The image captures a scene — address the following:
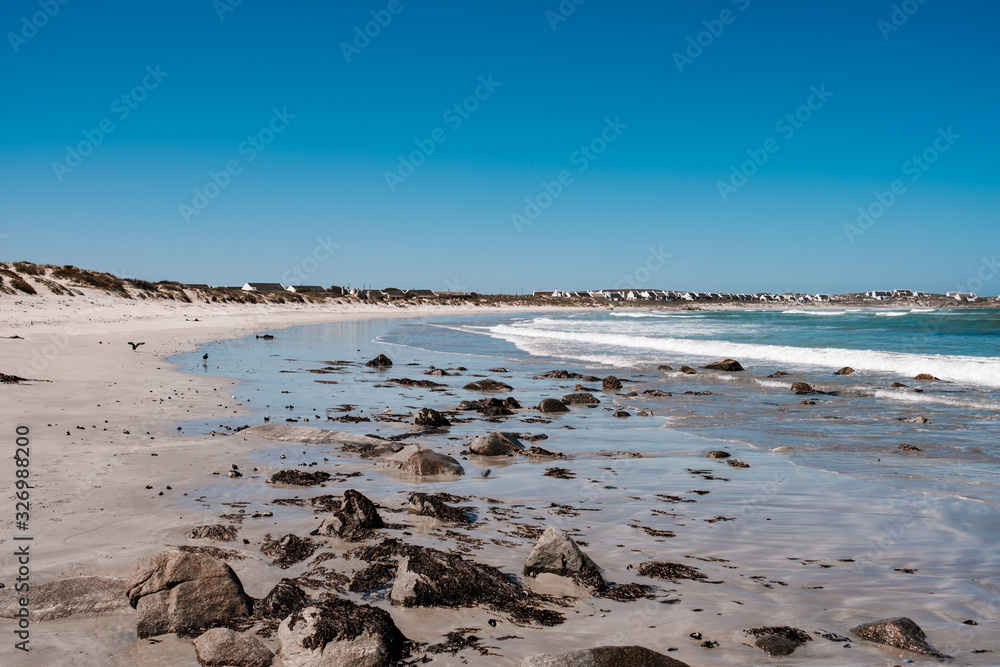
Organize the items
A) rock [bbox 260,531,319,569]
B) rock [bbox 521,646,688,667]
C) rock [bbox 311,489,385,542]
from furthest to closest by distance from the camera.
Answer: rock [bbox 311,489,385,542]
rock [bbox 260,531,319,569]
rock [bbox 521,646,688,667]

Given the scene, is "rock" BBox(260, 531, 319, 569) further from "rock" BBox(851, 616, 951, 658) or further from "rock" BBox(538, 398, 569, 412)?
"rock" BBox(538, 398, 569, 412)

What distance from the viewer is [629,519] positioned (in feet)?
18.6

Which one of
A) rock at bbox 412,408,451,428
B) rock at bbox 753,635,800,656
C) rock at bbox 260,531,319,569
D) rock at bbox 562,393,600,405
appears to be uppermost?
rock at bbox 260,531,319,569

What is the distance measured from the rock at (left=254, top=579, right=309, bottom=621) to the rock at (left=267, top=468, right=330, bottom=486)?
2712 mm

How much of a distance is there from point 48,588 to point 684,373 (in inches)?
665

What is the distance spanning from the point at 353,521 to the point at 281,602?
1323mm

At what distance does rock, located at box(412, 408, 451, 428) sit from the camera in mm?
10055

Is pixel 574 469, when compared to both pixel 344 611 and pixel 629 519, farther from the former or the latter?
pixel 344 611

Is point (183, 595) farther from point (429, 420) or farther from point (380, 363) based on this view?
point (380, 363)

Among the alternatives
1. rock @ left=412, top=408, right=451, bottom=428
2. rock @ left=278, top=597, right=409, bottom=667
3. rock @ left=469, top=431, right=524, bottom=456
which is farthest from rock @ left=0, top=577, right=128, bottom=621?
rock @ left=412, top=408, right=451, bottom=428

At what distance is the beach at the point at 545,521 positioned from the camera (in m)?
3.59

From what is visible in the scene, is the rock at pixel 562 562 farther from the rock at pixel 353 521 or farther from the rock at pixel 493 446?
the rock at pixel 493 446

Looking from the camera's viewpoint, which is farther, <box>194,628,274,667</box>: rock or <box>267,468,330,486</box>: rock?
<box>267,468,330,486</box>: rock

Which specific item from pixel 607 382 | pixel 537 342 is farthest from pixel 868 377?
pixel 537 342
